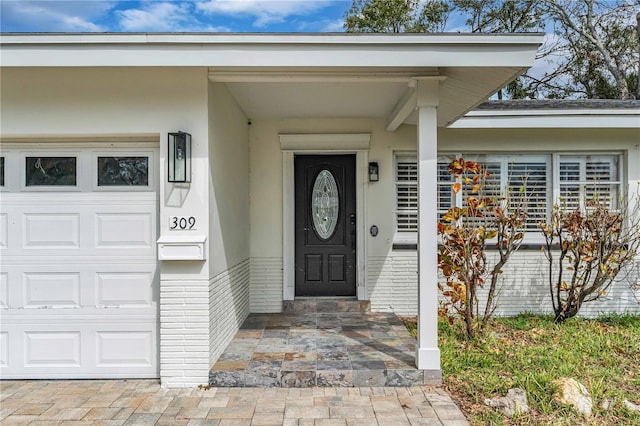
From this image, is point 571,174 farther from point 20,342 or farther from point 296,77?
point 20,342

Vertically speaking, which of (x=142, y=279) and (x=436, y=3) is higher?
(x=436, y=3)

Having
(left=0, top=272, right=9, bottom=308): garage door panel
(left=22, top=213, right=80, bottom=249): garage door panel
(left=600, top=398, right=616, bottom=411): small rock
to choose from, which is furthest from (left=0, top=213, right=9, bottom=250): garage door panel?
(left=600, top=398, right=616, bottom=411): small rock

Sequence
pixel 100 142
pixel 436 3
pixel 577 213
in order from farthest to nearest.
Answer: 1. pixel 436 3
2. pixel 577 213
3. pixel 100 142

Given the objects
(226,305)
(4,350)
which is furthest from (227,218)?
(4,350)

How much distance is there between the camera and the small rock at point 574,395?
2817mm

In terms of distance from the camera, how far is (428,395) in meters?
3.12

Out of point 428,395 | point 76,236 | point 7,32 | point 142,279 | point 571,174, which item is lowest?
point 428,395

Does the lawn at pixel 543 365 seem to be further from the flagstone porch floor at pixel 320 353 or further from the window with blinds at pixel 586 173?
the window with blinds at pixel 586 173

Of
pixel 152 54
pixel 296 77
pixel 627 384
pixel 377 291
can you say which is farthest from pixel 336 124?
pixel 627 384

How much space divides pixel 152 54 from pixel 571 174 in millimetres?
5123

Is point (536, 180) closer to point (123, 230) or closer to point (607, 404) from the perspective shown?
point (607, 404)

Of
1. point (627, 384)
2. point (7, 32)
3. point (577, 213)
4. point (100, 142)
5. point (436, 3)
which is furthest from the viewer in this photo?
point (436, 3)

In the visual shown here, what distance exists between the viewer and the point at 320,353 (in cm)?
365

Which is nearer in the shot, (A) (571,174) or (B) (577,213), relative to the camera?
(B) (577,213)
